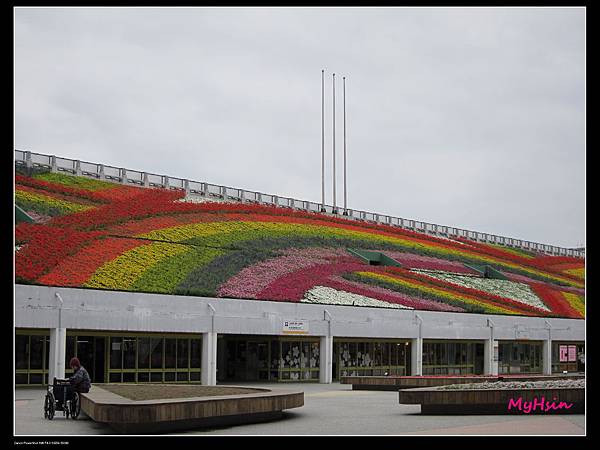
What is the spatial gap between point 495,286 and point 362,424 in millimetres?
40080

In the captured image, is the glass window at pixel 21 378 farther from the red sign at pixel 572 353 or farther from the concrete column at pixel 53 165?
the red sign at pixel 572 353

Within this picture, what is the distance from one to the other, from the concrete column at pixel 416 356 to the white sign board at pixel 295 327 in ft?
24.7

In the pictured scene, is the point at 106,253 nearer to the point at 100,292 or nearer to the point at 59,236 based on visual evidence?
the point at 59,236

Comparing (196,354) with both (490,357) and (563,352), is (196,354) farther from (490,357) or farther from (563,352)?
(563,352)

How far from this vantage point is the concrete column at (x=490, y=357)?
4575cm

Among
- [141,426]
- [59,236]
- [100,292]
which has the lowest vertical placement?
[141,426]

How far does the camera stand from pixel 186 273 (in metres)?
38.2

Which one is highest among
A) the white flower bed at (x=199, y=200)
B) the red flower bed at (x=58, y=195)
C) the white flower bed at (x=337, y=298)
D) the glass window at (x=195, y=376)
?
the white flower bed at (x=199, y=200)

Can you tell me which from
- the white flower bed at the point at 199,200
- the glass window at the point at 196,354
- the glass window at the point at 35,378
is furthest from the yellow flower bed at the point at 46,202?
the glass window at the point at 35,378

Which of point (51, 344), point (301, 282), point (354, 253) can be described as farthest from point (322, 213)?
point (51, 344)

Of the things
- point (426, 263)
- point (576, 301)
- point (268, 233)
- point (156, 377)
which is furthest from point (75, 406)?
point (576, 301)

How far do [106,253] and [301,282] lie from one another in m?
9.88

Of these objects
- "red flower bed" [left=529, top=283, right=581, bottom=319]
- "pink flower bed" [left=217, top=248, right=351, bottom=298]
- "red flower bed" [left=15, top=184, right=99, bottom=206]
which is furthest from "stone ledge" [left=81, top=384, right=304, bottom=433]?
"red flower bed" [left=529, top=283, right=581, bottom=319]
